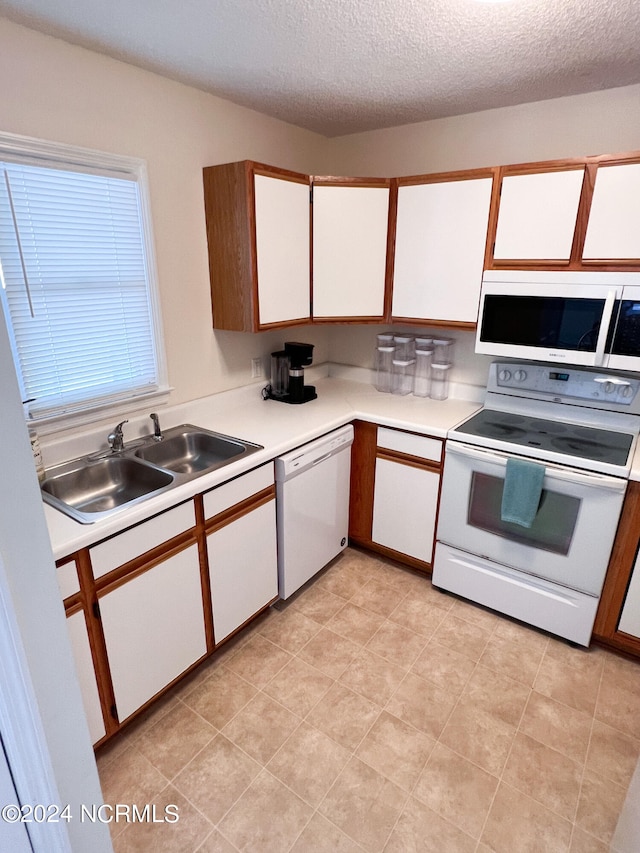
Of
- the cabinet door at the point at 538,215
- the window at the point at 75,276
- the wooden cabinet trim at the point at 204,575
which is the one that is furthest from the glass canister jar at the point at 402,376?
the wooden cabinet trim at the point at 204,575

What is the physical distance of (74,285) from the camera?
5.90ft

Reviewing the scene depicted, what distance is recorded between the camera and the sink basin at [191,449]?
209 centimetres

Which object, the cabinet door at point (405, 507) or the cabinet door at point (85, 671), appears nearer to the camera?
the cabinet door at point (85, 671)

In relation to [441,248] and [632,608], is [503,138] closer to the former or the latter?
[441,248]

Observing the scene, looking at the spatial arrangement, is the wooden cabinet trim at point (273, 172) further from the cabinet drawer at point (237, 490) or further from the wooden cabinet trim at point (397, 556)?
the wooden cabinet trim at point (397, 556)

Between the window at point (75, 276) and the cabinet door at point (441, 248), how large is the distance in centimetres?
130

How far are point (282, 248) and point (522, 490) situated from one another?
1601 mm

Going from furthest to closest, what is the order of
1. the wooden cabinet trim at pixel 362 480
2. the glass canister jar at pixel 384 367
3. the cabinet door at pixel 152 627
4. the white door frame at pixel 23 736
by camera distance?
the glass canister jar at pixel 384 367, the wooden cabinet trim at pixel 362 480, the cabinet door at pixel 152 627, the white door frame at pixel 23 736

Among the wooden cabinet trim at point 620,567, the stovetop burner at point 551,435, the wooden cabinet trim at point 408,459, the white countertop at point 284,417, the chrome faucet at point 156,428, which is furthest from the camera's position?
the wooden cabinet trim at point 408,459

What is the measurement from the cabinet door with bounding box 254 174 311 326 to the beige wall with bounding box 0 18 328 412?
0.97 ft

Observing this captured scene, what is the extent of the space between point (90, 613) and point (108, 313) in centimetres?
117

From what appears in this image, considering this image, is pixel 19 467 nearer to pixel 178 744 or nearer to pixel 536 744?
pixel 178 744

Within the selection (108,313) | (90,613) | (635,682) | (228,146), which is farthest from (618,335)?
(90,613)

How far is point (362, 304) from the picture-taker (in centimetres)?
263
